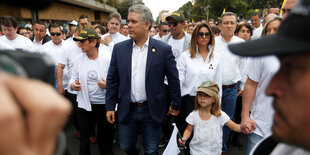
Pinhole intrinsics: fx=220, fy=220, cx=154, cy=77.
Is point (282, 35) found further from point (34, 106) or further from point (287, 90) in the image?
point (34, 106)

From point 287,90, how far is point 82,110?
10.0 feet

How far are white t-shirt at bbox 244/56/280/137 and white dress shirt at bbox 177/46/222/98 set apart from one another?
85cm

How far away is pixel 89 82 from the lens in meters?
3.29

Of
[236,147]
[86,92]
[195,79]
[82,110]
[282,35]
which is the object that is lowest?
[236,147]

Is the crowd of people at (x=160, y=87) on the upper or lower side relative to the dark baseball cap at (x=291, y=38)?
lower

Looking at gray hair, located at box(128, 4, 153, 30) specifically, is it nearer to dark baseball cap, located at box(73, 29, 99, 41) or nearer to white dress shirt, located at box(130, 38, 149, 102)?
white dress shirt, located at box(130, 38, 149, 102)

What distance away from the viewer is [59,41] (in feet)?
15.5

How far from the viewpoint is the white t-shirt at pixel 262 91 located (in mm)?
2180

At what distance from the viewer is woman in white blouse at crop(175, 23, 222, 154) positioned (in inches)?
128

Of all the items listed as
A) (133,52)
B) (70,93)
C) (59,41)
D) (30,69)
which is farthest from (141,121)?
(59,41)

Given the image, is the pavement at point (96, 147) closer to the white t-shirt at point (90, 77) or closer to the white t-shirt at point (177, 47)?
the white t-shirt at point (90, 77)

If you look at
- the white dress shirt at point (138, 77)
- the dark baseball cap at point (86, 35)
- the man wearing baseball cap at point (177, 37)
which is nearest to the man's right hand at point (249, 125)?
the white dress shirt at point (138, 77)

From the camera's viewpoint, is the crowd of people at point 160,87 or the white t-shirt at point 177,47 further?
the white t-shirt at point 177,47

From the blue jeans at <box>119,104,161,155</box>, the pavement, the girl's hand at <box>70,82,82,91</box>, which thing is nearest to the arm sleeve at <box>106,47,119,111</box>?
the blue jeans at <box>119,104,161,155</box>
